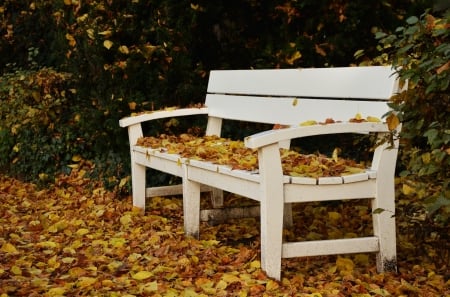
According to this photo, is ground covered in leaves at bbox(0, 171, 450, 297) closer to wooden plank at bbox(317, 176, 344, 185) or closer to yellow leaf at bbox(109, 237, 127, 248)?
yellow leaf at bbox(109, 237, 127, 248)

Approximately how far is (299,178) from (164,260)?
1.09m

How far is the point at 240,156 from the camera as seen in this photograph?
4.11m

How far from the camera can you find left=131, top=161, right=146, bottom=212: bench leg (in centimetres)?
532

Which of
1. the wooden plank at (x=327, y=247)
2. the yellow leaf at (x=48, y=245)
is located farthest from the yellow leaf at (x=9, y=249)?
the wooden plank at (x=327, y=247)

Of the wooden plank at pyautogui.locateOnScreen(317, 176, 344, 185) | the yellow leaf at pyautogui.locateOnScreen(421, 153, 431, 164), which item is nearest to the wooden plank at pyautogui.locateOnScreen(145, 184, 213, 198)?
the wooden plank at pyautogui.locateOnScreen(317, 176, 344, 185)

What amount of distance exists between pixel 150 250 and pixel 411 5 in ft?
9.50

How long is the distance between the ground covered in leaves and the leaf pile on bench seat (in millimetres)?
531

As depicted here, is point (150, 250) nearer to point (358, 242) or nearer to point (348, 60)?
point (358, 242)

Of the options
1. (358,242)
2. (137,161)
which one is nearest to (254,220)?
(137,161)

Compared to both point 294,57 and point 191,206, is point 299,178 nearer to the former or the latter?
point 191,206

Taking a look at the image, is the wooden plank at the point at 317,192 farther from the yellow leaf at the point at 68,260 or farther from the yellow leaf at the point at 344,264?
the yellow leaf at the point at 68,260

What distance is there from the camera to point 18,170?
727cm

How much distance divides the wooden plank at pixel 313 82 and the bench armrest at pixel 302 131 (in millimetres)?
207

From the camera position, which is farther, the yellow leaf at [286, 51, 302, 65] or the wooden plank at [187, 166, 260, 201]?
the yellow leaf at [286, 51, 302, 65]
